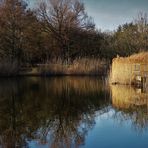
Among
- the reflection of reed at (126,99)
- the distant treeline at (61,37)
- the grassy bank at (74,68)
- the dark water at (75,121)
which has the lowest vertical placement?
the dark water at (75,121)

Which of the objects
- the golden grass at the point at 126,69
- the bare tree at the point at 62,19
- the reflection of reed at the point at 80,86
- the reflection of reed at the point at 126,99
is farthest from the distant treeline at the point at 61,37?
the reflection of reed at the point at 126,99

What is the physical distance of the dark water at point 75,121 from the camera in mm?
7527

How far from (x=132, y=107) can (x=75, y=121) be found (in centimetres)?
255

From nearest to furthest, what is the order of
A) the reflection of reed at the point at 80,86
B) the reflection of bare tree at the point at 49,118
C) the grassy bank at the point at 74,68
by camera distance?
the reflection of bare tree at the point at 49,118 < the reflection of reed at the point at 80,86 < the grassy bank at the point at 74,68

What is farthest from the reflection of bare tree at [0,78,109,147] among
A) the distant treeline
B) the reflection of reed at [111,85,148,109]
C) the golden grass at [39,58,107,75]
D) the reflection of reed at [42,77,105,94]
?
the distant treeline

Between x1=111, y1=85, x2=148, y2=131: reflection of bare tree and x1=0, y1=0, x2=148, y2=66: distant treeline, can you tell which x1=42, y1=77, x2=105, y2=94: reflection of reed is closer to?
x1=111, y1=85, x2=148, y2=131: reflection of bare tree

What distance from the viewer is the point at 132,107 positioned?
455 inches

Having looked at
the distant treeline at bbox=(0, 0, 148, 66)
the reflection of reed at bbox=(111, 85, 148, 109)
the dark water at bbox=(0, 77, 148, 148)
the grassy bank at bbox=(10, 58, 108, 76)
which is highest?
the distant treeline at bbox=(0, 0, 148, 66)

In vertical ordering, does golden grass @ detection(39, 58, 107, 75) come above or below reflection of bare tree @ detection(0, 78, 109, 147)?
above

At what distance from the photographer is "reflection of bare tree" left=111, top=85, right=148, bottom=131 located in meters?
9.30

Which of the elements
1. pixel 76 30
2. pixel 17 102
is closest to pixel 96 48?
pixel 76 30

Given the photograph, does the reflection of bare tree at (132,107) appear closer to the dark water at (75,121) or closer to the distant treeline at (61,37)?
the dark water at (75,121)

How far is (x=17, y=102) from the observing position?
13617mm

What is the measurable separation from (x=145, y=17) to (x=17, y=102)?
31100 mm
